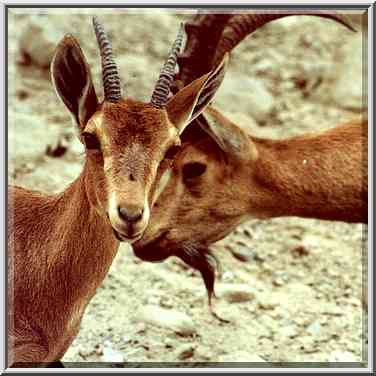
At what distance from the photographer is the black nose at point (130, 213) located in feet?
11.4

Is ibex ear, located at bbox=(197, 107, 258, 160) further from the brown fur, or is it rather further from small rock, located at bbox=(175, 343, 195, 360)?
the brown fur

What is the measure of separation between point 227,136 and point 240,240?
67.5 inches

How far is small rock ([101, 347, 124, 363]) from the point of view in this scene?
523cm

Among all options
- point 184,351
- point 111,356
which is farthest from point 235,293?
point 111,356

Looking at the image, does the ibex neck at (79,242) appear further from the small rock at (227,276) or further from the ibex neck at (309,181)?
the small rock at (227,276)

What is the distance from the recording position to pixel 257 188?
5.70 m

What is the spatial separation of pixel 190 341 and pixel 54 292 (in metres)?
1.53

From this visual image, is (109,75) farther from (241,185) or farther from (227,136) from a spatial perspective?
(241,185)

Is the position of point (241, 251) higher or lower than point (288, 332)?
higher

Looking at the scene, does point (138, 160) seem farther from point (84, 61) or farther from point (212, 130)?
point (212, 130)

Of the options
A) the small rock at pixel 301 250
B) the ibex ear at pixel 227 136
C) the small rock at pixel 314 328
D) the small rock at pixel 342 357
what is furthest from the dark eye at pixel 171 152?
the small rock at pixel 301 250

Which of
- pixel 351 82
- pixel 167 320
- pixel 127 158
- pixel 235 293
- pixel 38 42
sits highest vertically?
pixel 38 42

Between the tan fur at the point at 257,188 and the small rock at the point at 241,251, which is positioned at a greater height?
the tan fur at the point at 257,188

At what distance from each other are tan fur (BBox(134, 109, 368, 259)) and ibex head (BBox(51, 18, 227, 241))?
152 centimetres
